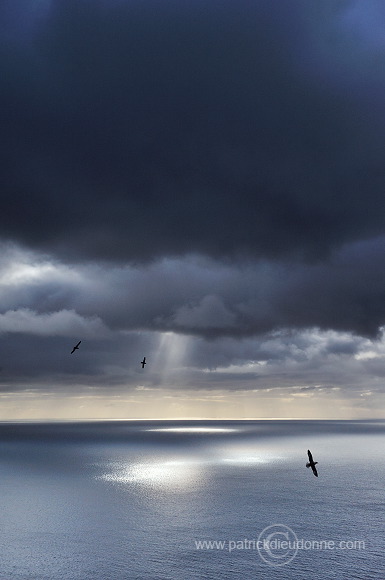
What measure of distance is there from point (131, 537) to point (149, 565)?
1921 centimetres

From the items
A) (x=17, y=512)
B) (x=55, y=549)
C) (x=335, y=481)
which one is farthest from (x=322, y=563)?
(x=335, y=481)

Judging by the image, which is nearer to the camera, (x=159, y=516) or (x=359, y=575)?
(x=359, y=575)

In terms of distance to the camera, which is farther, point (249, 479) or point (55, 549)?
point (249, 479)

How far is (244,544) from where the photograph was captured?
328ft

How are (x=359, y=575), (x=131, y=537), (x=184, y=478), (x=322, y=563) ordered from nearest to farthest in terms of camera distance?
(x=359, y=575) → (x=322, y=563) → (x=131, y=537) → (x=184, y=478)

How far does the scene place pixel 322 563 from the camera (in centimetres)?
9094

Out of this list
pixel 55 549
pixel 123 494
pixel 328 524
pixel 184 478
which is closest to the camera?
pixel 55 549

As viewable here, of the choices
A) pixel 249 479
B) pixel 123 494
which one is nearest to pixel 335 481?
pixel 249 479

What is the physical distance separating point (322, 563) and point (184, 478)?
10852cm

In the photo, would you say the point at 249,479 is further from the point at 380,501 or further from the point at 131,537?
the point at 131,537

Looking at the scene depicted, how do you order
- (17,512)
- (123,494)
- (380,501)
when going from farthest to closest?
1. (123,494)
2. (380,501)
3. (17,512)

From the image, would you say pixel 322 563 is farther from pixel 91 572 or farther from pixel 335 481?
pixel 335 481

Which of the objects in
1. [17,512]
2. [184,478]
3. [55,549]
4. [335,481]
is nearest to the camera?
[55,549]

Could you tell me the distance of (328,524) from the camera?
4540 inches
